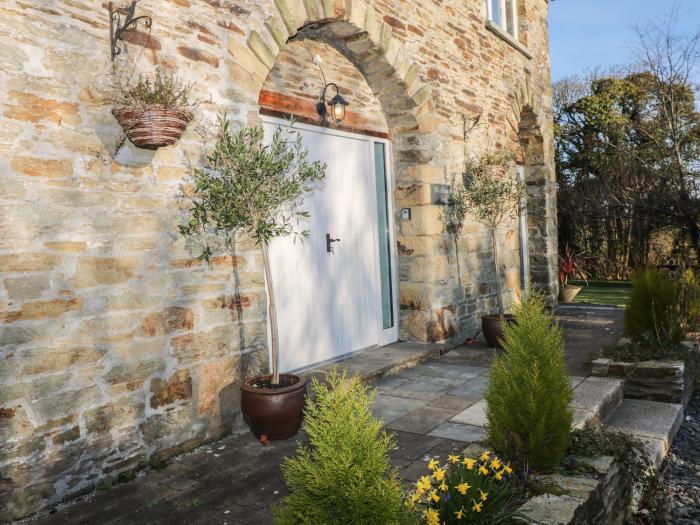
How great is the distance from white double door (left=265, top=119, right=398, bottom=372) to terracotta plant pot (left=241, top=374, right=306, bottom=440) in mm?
1262

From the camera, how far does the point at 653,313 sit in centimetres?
530

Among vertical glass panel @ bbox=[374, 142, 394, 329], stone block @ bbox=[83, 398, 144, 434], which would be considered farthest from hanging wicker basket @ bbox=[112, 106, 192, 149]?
vertical glass panel @ bbox=[374, 142, 394, 329]

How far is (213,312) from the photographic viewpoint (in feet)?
12.4

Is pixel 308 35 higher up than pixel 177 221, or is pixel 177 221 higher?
pixel 308 35

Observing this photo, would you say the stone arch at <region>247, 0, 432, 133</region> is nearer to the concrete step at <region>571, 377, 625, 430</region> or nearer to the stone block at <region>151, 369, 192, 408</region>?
the stone block at <region>151, 369, 192, 408</region>

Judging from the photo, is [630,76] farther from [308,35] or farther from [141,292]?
[141,292]

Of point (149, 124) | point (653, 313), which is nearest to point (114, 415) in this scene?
point (149, 124)

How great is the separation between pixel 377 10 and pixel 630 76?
42.8ft

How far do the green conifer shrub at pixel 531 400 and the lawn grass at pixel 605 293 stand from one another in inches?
297

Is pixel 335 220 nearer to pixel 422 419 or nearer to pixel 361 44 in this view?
pixel 361 44

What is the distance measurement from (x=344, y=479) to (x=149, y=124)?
94.4 inches

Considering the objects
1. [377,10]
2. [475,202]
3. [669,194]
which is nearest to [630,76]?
[669,194]

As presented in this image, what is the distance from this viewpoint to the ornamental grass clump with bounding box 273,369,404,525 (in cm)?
159

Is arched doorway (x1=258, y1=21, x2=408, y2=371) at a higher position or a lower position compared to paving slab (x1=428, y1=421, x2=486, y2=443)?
higher
